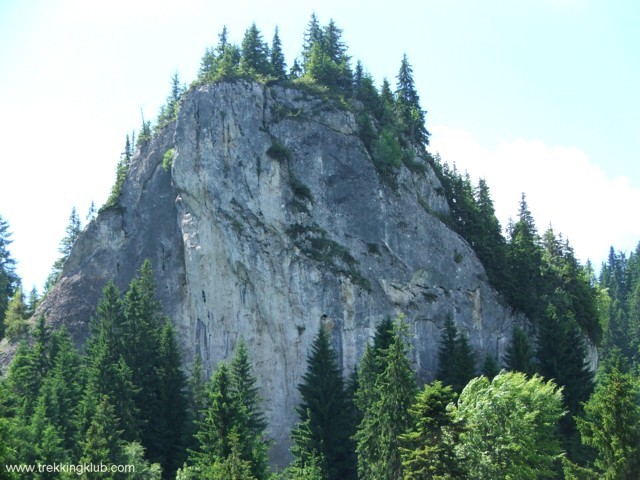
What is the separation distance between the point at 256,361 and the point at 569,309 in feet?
65.8

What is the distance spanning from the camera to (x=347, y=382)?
52.9 metres

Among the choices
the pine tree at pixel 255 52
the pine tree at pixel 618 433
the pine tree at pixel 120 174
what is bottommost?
the pine tree at pixel 618 433

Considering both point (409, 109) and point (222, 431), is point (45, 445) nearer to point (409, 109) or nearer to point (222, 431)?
point (222, 431)

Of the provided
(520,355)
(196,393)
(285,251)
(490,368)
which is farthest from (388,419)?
(285,251)

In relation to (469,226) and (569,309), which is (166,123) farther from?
(569,309)

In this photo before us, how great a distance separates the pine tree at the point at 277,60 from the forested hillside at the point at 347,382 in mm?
Answer: 165

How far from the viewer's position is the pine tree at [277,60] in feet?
222

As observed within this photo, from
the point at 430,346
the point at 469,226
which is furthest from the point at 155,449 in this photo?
the point at 469,226

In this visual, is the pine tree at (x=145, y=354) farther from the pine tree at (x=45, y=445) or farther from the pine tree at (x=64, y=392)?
the pine tree at (x=45, y=445)

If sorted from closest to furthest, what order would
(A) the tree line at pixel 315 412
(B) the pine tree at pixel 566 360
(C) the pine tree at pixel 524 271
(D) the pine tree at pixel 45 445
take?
(A) the tree line at pixel 315 412 → (D) the pine tree at pixel 45 445 → (B) the pine tree at pixel 566 360 → (C) the pine tree at pixel 524 271

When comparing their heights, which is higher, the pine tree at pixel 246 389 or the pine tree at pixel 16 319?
the pine tree at pixel 16 319

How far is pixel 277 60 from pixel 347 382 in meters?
26.7

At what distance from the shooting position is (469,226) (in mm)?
63469

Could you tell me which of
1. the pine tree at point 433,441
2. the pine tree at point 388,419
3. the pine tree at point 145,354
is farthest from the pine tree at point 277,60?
the pine tree at point 433,441
